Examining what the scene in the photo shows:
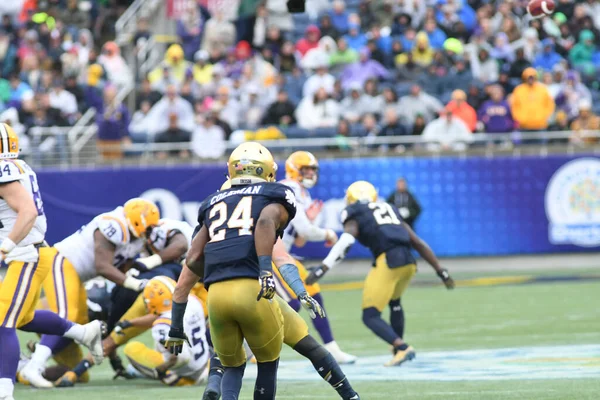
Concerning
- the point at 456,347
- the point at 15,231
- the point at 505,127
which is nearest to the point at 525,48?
the point at 505,127

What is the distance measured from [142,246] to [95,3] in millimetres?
15962

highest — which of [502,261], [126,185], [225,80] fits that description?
[225,80]

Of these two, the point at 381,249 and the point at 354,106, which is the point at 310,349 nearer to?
the point at 381,249

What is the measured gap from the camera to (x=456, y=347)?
1181 centimetres

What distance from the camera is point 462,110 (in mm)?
20172

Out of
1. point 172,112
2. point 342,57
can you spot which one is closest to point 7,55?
point 172,112

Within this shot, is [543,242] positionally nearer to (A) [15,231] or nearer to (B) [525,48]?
(B) [525,48]

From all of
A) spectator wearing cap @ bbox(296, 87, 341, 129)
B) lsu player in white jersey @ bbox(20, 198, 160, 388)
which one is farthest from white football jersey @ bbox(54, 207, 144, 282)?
spectator wearing cap @ bbox(296, 87, 341, 129)

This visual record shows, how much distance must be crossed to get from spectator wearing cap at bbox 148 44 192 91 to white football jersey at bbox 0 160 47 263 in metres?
13.5

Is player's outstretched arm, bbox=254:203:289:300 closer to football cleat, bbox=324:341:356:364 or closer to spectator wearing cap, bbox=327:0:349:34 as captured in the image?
football cleat, bbox=324:341:356:364

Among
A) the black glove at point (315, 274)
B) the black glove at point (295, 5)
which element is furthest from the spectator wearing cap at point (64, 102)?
the black glove at point (315, 274)

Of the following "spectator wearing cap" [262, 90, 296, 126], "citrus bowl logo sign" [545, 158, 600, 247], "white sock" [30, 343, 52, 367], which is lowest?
"citrus bowl logo sign" [545, 158, 600, 247]

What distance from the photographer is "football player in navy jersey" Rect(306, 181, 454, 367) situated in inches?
449

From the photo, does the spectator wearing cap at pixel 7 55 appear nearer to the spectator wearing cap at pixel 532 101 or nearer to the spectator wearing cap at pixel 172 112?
the spectator wearing cap at pixel 172 112
